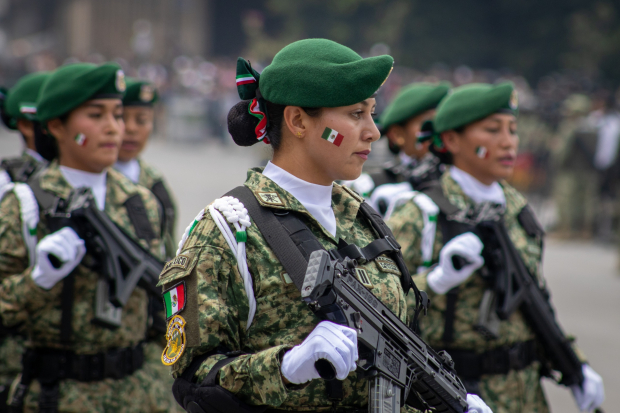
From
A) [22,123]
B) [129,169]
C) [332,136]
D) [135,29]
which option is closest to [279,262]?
[332,136]

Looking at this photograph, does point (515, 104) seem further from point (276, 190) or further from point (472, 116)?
point (276, 190)

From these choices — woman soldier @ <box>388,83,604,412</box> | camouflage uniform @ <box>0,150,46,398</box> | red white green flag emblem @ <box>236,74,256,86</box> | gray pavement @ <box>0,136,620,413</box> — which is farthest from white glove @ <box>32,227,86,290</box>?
woman soldier @ <box>388,83,604,412</box>

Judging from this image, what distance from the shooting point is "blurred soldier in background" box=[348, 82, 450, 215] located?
5.11m

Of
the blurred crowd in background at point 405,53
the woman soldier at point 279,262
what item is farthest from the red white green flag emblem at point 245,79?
the blurred crowd in background at point 405,53

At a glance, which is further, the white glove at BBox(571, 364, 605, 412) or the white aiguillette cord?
the white glove at BBox(571, 364, 605, 412)

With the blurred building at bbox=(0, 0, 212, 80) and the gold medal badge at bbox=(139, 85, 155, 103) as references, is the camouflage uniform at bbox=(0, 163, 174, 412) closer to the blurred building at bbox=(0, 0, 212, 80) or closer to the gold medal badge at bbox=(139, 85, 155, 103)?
the gold medal badge at bbox=(139, 85, 155, 103)

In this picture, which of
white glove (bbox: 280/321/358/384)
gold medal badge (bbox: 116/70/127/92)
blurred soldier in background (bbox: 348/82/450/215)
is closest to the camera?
white glove (bbox: 280/321/358/384)

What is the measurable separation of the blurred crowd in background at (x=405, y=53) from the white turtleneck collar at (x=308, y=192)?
390 inches

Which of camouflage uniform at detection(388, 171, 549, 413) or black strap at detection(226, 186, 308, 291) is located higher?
black strap at detection(226, 186, 308, 291)

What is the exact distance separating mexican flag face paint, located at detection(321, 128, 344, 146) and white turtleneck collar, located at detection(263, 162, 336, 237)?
16 cm

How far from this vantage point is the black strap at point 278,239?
2.21 m

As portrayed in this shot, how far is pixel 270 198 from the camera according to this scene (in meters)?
2.36

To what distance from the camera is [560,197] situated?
12.6 metres

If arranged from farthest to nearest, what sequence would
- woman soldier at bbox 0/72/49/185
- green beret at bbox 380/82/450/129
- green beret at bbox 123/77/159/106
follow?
green beret at bbox 380/82/450/129
green beret at bbox 123/77/159/106
woman soldier at bbox 0/72/49/185
